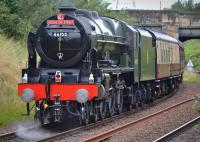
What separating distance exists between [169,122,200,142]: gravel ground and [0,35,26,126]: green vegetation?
5.45 metres

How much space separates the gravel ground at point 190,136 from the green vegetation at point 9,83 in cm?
545

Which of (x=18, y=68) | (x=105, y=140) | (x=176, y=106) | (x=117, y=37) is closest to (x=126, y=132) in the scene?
(x=105, y=140)

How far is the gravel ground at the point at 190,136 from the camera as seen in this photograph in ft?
43.6

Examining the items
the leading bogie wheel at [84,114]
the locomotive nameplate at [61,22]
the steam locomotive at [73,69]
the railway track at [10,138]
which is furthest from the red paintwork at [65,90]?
the locomotive nameplate at [61,22]

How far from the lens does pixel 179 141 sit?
13.1m

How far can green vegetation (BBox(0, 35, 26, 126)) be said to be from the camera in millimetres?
17594

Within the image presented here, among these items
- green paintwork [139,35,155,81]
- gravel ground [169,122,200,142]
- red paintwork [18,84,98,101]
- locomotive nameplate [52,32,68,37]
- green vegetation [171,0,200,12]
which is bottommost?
gravel ground [169,122,200,142]

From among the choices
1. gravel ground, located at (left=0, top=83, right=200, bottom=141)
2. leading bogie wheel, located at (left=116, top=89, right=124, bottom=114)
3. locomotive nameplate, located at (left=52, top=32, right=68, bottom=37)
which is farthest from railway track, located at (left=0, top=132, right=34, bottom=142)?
leading bogie wheel, located at (left=116, top=89, right=124, bottom=114)

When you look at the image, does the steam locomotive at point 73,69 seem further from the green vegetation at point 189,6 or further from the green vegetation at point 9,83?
the green vegetation at point 189,6

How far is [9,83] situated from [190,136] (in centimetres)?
749

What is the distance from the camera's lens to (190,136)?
14.0 m

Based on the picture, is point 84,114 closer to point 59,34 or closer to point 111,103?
point 59,34

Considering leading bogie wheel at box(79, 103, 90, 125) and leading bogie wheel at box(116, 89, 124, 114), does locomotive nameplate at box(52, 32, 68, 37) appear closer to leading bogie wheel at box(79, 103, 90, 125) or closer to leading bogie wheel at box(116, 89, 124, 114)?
leading bogie wheel at box(79, 103, 90, 125)

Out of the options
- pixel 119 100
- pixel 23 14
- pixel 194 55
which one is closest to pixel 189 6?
pixel 194 55
